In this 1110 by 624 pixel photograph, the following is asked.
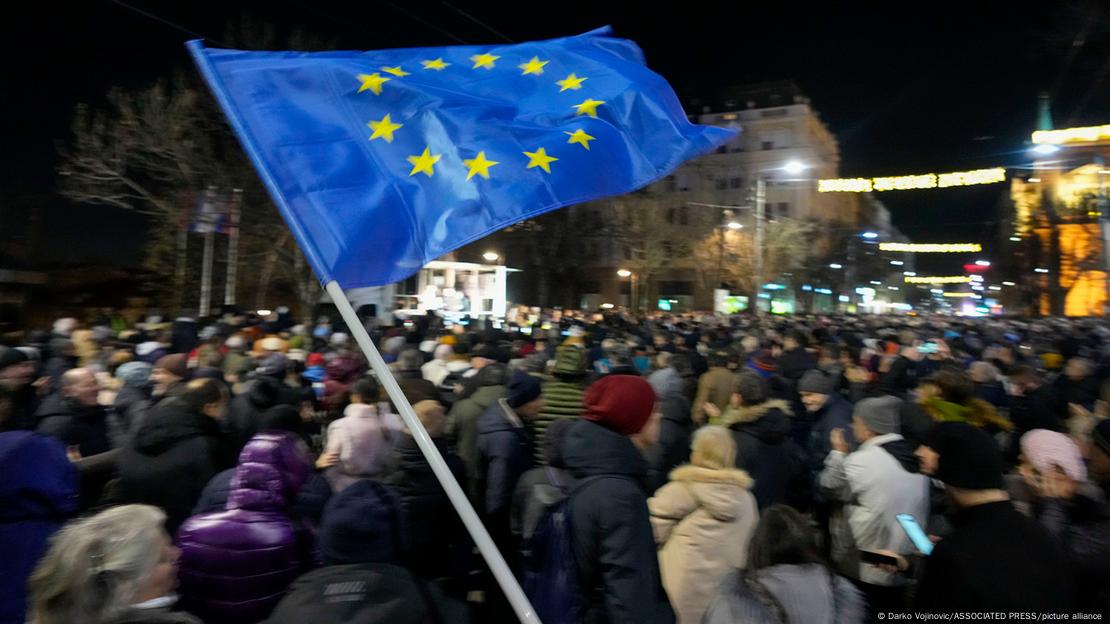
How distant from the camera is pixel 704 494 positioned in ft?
10.2

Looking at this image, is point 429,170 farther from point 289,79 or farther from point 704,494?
point 704,494

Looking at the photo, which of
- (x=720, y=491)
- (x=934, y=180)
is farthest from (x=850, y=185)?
(x=720, y=491)

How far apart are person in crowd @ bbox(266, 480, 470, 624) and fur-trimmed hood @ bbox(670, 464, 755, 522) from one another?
49.4 inches

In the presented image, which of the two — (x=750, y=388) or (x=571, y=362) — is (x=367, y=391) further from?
(x=750, y=388)

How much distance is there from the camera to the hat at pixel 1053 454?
3121 millimetres

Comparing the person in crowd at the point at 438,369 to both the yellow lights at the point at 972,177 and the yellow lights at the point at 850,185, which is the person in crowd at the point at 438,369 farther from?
the yellow lights at the point at 972,177

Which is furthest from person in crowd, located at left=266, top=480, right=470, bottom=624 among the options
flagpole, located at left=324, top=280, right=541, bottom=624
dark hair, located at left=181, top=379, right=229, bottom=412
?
dark hair, located at left=181, top=379, right=229, bottom=412

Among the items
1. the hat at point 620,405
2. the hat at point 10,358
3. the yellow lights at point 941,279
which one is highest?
the yellow lights at point 941,279

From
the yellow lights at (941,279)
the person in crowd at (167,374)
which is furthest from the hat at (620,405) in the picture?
the yellow lights at (941,279)

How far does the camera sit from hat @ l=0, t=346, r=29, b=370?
5654 millimetres

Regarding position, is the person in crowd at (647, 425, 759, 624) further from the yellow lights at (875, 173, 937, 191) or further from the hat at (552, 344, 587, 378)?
the yellow lights at (875, 173, 937, 191)

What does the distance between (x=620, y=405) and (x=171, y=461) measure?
2.59 m

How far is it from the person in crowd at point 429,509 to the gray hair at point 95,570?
1229 millimetres

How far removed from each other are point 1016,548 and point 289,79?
376 centimetres
